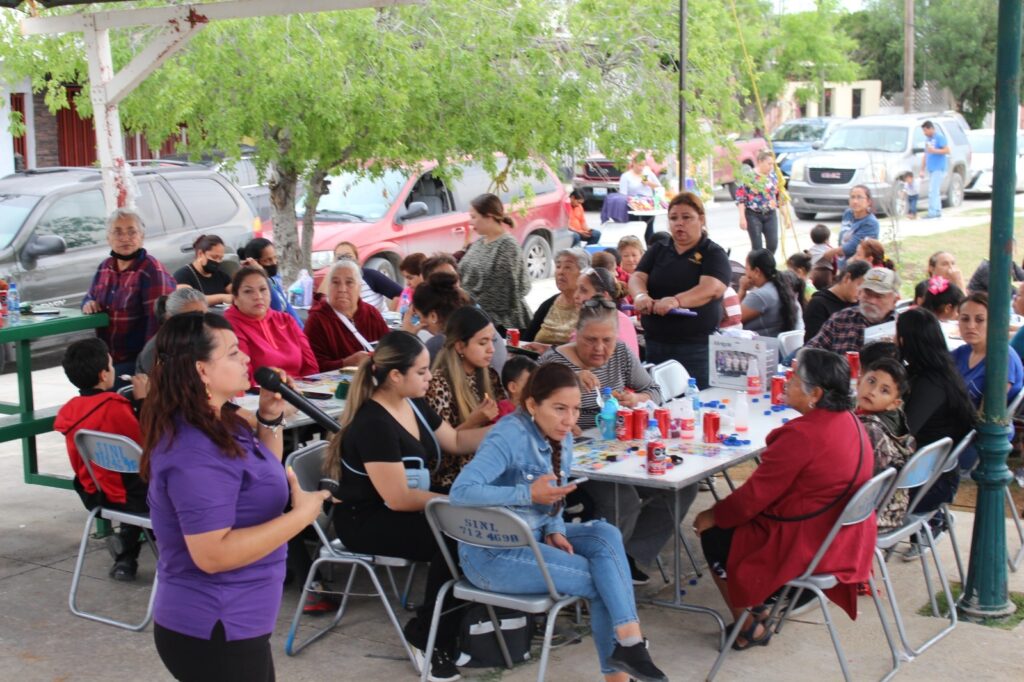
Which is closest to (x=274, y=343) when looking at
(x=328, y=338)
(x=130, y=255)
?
(x=328, y=338)

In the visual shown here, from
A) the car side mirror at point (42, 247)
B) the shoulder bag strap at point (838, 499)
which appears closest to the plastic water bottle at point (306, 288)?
the car side mirror at point (42, 247)

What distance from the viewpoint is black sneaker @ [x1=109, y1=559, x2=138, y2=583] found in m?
6.25

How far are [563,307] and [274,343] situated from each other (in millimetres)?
1828

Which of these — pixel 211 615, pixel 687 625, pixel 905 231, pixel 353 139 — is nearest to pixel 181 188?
pixel 353 139

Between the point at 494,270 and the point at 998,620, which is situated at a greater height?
the point at 494,270

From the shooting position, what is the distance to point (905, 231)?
68.4 ft

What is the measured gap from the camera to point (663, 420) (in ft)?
19.1

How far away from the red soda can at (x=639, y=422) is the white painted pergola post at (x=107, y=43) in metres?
3.45

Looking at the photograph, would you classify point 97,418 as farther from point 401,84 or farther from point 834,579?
point 401,84

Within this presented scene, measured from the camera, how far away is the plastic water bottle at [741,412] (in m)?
6.04

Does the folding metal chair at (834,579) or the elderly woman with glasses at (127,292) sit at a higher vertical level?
the elderly woman with glasses at (127,292)

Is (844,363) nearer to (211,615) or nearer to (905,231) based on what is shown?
(211,615)

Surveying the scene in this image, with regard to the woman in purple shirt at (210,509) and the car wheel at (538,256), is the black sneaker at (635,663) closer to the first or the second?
the woman in purple shirt at (210,509)

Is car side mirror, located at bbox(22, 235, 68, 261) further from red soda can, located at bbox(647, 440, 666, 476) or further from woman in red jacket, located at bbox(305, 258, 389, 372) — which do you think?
red soda can, located at bbox(647, 440, 666, 476)
